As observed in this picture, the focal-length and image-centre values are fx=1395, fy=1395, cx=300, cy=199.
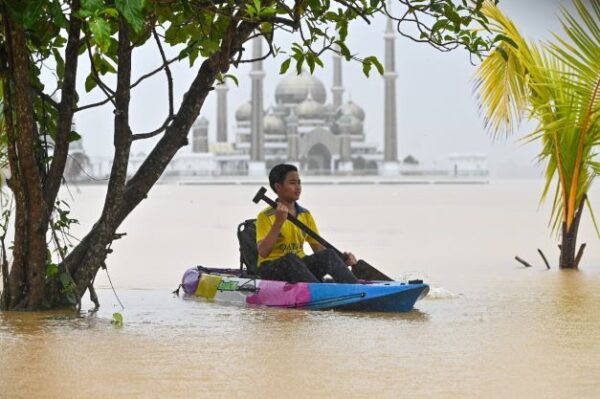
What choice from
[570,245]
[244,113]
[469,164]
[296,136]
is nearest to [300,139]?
[296,136]

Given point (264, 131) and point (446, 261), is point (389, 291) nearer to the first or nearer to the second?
point (446, 261)

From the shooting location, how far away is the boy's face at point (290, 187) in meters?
8.53

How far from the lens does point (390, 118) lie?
4680 inches

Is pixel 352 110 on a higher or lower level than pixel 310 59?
higher

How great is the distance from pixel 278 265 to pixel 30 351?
2055 millimetres

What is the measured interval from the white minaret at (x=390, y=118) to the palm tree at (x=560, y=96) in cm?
10523

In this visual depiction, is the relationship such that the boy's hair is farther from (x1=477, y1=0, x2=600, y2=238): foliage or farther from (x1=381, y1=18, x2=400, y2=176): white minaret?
(x1=381, y1=18, x2=400, y2=176): white minaret

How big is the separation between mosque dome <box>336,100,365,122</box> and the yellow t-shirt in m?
118

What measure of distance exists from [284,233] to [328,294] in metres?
0.47

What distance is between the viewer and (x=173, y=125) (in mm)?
8828

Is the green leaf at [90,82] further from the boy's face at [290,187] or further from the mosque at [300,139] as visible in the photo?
the mosque at [300,139]

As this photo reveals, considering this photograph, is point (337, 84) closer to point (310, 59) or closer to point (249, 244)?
point (249, 244)

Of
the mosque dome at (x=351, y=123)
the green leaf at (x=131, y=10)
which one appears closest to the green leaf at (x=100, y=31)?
the green leaf at (x=131, y=10)

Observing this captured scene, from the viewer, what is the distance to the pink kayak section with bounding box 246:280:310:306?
870 cm
